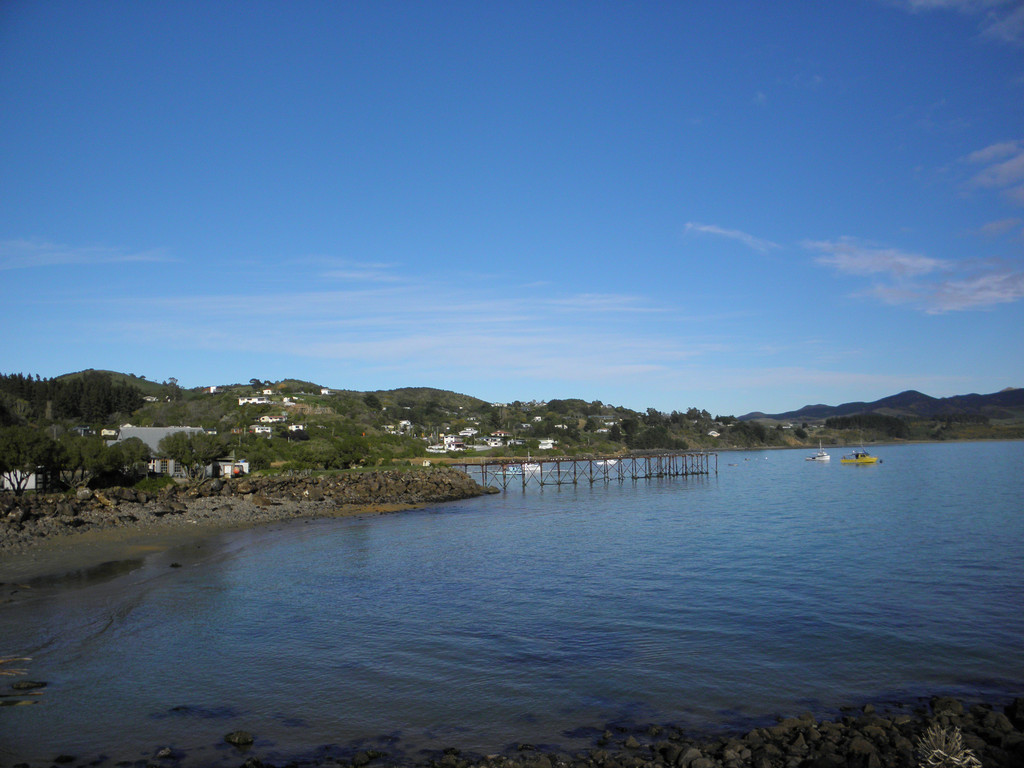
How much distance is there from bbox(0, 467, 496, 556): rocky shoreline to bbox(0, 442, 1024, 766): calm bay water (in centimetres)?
705

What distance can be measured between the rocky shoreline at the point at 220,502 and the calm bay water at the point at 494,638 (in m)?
7.05

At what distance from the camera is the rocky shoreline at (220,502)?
3384 centimetres

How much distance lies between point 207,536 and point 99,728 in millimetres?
25407

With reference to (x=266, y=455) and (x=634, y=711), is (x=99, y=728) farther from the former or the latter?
(x=266, y=455)

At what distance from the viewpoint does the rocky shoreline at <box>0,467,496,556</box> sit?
33.8m

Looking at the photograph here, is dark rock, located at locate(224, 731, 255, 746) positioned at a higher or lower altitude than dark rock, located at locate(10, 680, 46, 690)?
lower

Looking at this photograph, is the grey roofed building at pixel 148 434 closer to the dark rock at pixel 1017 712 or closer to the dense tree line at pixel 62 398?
the dense tree line at pixel 62 398

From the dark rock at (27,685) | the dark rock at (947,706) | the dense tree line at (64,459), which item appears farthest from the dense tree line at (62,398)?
the dark rock at (947,706)

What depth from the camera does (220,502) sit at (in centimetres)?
4625

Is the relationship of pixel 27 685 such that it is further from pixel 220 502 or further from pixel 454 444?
pixel 454 444

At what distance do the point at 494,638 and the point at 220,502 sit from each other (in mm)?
35286

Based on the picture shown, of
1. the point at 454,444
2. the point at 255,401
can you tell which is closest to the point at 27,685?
the point at 454,444

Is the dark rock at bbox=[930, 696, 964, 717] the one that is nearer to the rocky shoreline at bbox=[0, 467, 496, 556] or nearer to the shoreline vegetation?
the shoreline vegetation

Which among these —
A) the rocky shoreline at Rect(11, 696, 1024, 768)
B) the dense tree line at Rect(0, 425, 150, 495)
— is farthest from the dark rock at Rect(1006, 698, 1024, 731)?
the dense tree line at Rect(0, 425, 150, 495)
